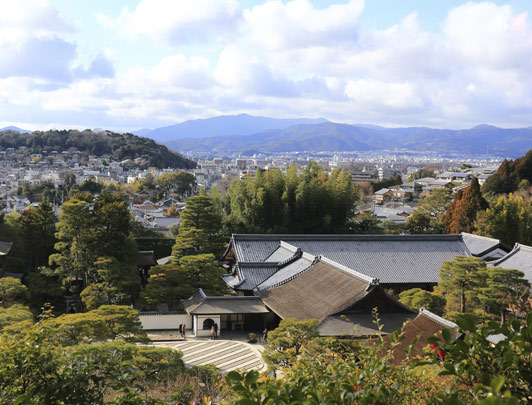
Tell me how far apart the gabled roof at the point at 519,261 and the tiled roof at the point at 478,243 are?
1.97 m

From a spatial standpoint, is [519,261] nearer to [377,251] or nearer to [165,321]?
[377,251]

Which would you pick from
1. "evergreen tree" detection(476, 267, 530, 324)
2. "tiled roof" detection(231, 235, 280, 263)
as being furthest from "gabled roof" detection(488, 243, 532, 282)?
"tiled roof" detection(231, 235, 280, 263)

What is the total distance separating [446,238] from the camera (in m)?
18.9

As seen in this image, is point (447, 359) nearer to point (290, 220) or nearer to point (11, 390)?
point (11, 390)

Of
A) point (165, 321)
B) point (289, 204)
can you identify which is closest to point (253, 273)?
point (165, 321)

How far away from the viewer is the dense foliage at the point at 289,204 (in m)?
21.7

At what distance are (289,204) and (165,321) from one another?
31.5ft

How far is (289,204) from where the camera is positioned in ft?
72.6

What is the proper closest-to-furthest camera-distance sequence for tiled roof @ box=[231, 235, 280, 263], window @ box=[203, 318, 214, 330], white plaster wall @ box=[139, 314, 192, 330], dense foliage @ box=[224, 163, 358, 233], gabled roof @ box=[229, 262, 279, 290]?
window @ box=[203, 318, 214, 330] < white plaster wall @ box=[139, 314, 192, 330] < gabled roof @ box=[229, 262, 279, 290] < tiled roof @ box=[231, 235, 280, 263] < dense foliage @ box=[224, 163, 358, 233]

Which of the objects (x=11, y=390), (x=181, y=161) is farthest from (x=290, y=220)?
(x=181, y=161)

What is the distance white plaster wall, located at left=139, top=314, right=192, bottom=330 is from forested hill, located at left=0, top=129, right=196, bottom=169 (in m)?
70.5

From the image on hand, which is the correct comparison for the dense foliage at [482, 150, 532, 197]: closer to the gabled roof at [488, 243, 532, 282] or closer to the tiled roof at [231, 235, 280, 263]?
the gabled roof at [488, 243, 532, 282]

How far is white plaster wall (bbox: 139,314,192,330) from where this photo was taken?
14195mm

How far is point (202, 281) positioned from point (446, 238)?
1016 cm
